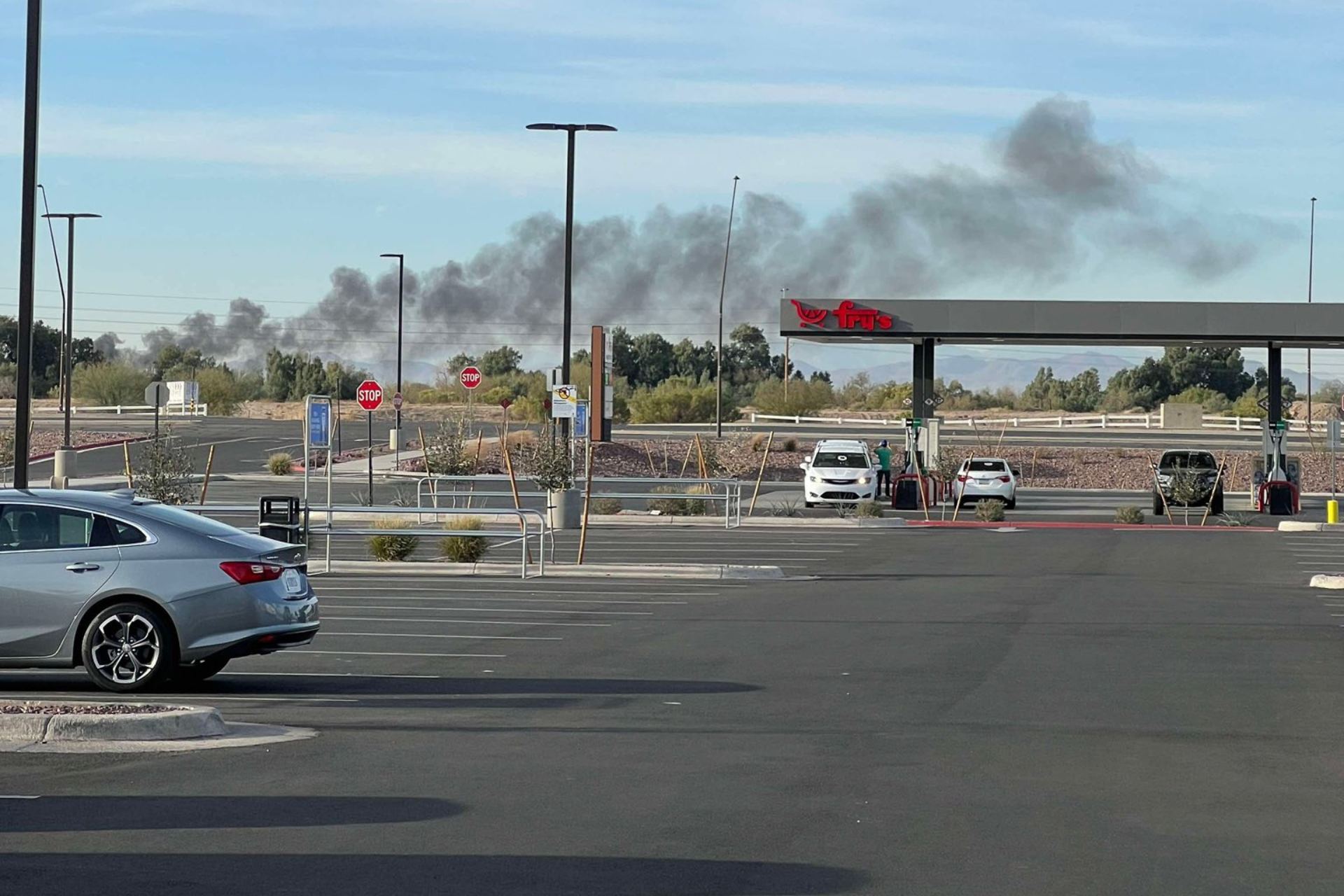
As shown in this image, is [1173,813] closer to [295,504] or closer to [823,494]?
[295,504]

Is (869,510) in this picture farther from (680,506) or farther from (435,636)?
(435,636)

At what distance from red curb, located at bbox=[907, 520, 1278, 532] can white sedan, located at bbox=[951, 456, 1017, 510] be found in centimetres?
437

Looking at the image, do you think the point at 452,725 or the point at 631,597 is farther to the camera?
the point at 631,597

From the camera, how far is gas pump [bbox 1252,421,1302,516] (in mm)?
44500

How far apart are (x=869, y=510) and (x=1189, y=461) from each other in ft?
33.6

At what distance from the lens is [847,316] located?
44.0 m

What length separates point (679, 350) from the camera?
480 ft

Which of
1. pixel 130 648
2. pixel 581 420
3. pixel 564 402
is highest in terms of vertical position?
pixel 564 402

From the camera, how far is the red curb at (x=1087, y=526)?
39.1 metres

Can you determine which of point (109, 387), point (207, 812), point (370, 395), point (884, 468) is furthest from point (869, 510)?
point (109, 387)

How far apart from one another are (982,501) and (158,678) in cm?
3374

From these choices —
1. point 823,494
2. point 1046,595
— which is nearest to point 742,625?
point 1046,595

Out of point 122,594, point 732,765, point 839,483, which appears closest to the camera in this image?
point 732,765

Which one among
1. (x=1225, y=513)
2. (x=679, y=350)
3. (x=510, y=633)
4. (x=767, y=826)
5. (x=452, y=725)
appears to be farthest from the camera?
(x=679, y=350)
